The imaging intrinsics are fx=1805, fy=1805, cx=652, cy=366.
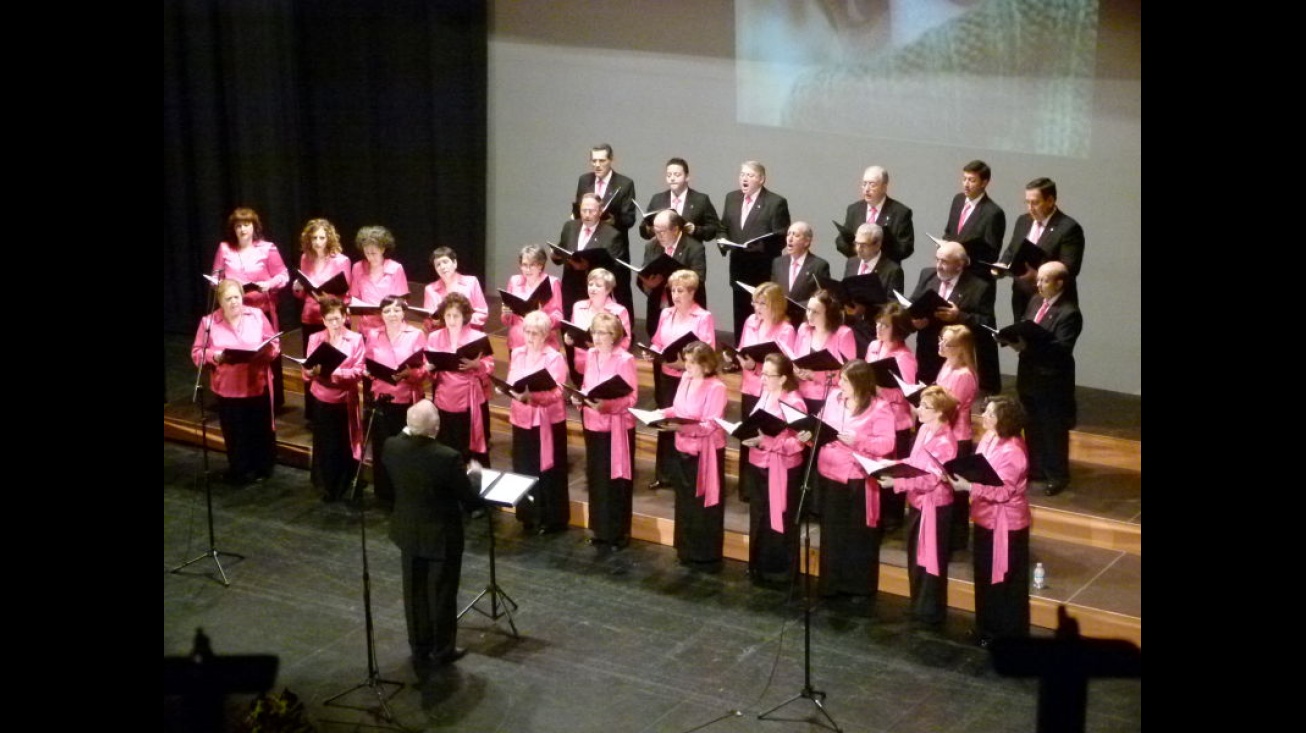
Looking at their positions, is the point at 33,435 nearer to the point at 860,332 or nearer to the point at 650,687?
the point at 650,687

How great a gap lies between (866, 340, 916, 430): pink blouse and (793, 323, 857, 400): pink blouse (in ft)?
0.47

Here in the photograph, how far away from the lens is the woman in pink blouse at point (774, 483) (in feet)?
24.7

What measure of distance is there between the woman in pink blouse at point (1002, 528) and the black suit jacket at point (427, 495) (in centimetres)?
193

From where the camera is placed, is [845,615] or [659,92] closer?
[845,615]

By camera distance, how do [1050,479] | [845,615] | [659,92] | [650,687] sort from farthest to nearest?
[659,92] < [1050,479] < [845,615] < [650,687]

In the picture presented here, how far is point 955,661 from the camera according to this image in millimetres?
7113

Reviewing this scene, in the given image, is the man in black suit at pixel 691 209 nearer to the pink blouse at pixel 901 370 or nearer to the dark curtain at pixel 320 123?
the pink blouse at pixel 901 370

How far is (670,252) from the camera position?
29.3 feet

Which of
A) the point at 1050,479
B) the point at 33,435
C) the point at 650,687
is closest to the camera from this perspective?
the point at 33,435

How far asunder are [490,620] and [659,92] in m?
4.39

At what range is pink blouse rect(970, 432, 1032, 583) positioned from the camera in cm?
698

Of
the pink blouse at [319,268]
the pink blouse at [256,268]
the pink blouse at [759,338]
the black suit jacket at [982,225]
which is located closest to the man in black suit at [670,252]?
the pink blouse at [759,338]

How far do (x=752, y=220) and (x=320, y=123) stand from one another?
3678 millimetres
